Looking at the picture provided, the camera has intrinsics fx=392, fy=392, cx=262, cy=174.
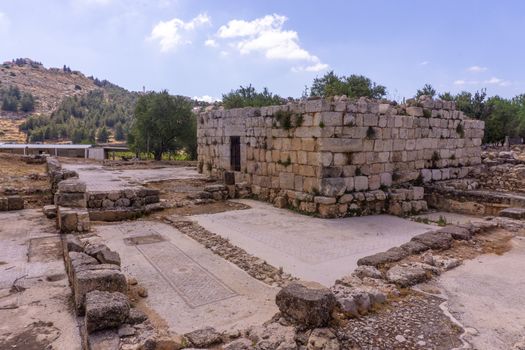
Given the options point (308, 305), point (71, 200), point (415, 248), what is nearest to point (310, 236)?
point (415, 248)

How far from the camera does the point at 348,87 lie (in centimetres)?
2459

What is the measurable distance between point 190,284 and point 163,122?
22.7 meters

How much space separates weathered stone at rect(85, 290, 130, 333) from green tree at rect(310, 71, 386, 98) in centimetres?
2114

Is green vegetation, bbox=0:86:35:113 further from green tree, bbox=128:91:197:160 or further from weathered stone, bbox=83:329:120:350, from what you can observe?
weathered stone, bbox=83:329:120:350

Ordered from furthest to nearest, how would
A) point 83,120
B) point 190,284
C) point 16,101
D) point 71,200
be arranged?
point 16,101
point 83,120
point 71,200
point 190,284

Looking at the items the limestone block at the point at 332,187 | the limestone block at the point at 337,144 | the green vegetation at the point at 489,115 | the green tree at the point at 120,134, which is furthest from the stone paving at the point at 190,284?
the green tree at the point at 120,134

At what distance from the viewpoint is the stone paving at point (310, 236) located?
661 centimetres

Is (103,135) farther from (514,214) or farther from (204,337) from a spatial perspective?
(204,337)

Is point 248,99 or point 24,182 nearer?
point 24,182

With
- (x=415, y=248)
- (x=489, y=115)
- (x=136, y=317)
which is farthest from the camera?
(x=489, y=115)

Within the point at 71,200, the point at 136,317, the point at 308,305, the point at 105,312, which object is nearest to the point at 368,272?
the point at 308,305

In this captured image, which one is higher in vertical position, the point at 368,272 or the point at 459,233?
the point at 459,233

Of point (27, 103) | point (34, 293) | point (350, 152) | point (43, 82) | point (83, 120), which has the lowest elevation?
point (34, 293)

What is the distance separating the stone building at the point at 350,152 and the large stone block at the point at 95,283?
254 inches
